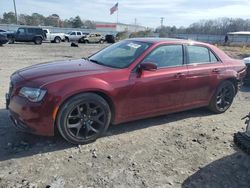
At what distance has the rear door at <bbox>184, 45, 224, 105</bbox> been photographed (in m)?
5.45

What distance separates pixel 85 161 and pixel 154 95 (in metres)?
1.68

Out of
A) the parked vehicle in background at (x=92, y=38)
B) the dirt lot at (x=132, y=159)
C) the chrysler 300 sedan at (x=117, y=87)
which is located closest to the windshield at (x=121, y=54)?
the chrysler 300 sedan at (x=117, y=87)

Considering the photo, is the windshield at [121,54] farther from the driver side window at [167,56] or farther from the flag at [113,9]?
the flag at [113,9]

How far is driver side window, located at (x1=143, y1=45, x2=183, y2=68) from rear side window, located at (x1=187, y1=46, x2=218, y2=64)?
244 millimetres

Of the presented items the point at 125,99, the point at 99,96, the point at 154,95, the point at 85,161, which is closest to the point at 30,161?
the point at 85,161

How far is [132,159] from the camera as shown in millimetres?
4051

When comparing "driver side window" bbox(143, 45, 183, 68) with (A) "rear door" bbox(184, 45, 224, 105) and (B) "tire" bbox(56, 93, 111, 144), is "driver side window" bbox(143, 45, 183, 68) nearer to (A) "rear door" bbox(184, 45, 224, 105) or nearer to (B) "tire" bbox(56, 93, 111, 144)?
(A) "rear door" bbox(184, 45, 224, 105)

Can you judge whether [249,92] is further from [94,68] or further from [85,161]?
[85,161]

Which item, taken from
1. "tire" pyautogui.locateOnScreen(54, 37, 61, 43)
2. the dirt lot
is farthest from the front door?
"tire" pyautogui.locateOnScreen(54, 37, 61, 43)

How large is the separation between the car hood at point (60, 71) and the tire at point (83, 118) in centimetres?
38

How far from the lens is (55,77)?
4.19m

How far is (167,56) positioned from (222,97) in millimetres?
1753

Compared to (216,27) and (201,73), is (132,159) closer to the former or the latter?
(201,73)

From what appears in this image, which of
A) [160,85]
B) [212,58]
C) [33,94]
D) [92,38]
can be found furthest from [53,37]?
[33,94]
